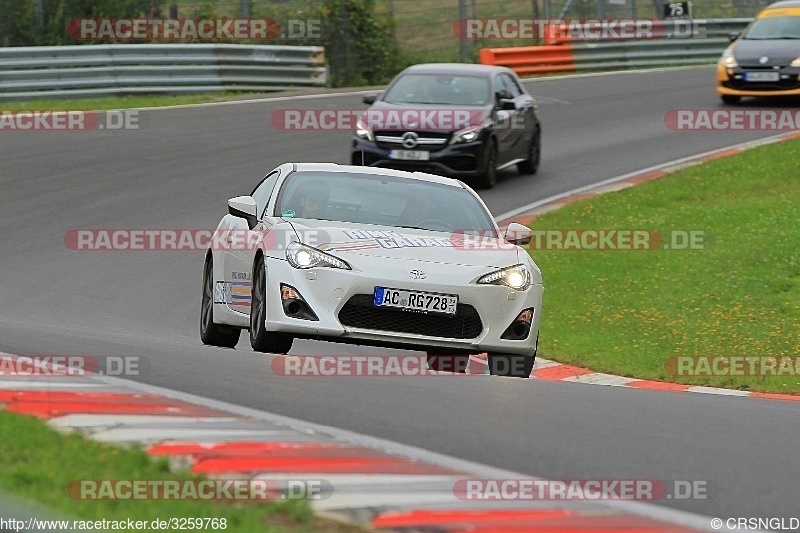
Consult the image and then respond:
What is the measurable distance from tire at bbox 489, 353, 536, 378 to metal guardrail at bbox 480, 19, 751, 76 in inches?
872

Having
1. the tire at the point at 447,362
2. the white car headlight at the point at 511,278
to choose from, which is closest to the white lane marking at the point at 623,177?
the tire at the point at 447,362

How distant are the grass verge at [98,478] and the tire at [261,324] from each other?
3.64 m

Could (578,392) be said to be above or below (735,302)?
above

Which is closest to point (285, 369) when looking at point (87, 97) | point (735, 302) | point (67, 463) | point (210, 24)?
point (67, 463)

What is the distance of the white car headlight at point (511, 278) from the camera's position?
976cm

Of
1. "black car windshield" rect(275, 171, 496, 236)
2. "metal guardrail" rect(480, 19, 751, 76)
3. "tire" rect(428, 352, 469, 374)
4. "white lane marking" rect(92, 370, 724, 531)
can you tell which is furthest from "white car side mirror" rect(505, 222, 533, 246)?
"metal guardrail" rect(480, 19, 751, 76)

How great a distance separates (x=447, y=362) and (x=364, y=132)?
966 centimetres

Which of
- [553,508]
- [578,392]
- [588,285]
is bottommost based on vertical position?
[588,285]

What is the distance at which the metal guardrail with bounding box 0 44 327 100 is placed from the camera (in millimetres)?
25438

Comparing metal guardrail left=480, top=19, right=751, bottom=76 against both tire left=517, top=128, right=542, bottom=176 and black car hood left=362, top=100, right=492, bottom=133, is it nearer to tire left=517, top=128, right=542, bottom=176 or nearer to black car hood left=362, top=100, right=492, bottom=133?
tire left=517, top=128, right=542, bottom=176

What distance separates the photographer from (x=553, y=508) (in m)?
5.39

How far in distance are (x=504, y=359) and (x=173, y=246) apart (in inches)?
293

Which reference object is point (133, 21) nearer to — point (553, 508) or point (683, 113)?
point (683, 113)

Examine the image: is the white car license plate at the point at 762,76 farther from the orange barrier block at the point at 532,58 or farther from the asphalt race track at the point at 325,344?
the orange barrier block at the point at 532,58
